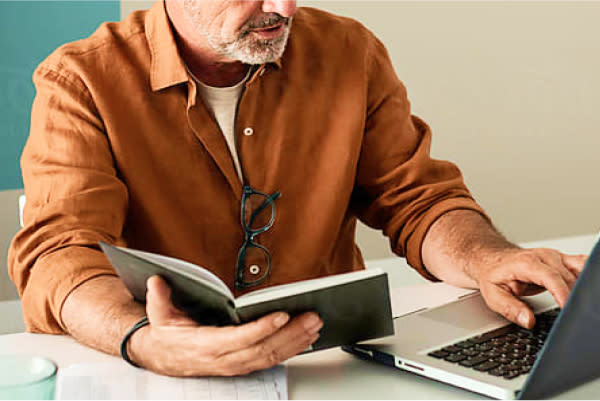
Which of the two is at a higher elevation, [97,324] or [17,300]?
[97,324]

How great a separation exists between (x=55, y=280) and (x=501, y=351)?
66 cm

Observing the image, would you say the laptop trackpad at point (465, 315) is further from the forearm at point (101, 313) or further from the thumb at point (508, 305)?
the forearm at point (101, 313)

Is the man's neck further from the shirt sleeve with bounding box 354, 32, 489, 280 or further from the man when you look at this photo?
the shirt sleeve with bounding box 354, 32, 489, 280

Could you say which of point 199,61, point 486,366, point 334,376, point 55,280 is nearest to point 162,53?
point 199,61

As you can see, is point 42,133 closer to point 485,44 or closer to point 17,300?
point 17,300

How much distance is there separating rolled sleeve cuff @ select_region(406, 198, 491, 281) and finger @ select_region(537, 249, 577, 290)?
32 centimetres

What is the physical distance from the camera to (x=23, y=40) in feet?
8.33

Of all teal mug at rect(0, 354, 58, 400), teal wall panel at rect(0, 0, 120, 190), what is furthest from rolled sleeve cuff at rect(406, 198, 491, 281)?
teal wall panel at rect(0, 0, 120, 190)

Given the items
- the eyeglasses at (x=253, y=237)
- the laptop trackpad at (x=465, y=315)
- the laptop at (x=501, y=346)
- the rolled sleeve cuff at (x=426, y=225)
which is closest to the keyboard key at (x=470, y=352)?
the laptop at (x=501, y=346)

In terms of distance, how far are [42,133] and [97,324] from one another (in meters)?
0.47

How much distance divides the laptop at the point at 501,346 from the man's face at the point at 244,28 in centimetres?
59

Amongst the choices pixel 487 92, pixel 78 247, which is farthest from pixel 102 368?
pixel 487 92

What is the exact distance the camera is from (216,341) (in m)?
0.98

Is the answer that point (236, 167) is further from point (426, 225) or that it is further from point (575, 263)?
point (575, 263)
